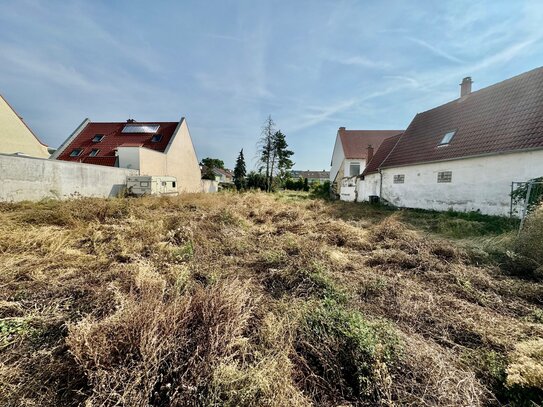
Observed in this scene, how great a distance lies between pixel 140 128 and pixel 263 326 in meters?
23.2

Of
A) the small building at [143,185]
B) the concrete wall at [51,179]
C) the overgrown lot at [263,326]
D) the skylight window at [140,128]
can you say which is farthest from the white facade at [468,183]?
the skylight window at [140,128]

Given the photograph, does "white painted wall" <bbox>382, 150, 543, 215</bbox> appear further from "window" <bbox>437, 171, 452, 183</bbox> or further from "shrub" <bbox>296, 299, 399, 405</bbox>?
"shrub" <bbox>296, 299, 399, 405</bbox>

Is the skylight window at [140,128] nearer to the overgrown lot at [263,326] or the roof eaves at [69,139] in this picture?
the roof eaves at [69,139]

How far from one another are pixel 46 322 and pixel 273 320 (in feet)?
8.11

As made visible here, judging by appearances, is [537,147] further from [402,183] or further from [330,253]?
[330,253]

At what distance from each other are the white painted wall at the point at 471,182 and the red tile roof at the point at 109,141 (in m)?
19.0

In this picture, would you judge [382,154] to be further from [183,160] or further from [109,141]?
[109,141]

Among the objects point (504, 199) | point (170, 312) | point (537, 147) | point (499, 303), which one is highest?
point (537, 147)

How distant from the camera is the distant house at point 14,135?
50.6ft

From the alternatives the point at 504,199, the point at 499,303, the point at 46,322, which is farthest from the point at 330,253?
the point at 504,199

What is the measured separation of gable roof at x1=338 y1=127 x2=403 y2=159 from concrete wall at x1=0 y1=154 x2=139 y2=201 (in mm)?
22189

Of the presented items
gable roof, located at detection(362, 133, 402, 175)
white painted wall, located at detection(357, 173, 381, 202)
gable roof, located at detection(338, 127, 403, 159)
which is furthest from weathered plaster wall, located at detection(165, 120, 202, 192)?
gable roof, located at detection(338, 127, 403, 159)

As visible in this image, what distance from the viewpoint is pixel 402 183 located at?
46.5 feet

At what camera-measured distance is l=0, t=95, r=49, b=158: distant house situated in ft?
50.6
